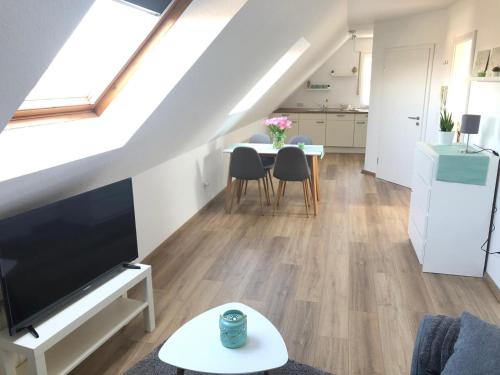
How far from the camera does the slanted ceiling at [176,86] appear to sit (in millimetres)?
1213

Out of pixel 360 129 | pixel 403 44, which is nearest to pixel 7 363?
pixel 403 44

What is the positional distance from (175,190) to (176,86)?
1886 millimetres

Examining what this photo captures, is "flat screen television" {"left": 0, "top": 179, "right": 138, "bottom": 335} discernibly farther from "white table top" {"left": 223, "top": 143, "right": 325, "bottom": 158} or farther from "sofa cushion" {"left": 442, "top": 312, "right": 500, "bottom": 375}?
"white table top" {"left": 223, "top": 143, "right": 325, "bottom": 158}

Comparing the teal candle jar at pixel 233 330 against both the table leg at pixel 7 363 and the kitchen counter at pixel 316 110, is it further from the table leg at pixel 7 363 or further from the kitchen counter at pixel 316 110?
the kitchen counter at pixel 316 110

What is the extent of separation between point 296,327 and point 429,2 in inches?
163

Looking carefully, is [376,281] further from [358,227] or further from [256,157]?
[256,157]

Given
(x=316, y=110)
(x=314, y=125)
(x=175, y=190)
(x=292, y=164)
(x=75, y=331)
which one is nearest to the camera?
(x=75, y=331)

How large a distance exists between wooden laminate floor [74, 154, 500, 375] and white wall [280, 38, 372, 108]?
4463 mm

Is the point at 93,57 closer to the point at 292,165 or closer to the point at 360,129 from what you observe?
the point at 292,165

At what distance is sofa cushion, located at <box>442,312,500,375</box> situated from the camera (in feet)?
4.11

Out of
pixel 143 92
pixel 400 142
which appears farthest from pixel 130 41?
pixel 400 142

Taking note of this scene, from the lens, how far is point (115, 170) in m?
2.78

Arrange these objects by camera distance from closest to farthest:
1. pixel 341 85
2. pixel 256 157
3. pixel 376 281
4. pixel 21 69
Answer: pixel 21 69 < pixel 376 281 < pixel 256 157 < pixel 341 85

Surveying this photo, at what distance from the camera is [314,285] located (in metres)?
3.20
